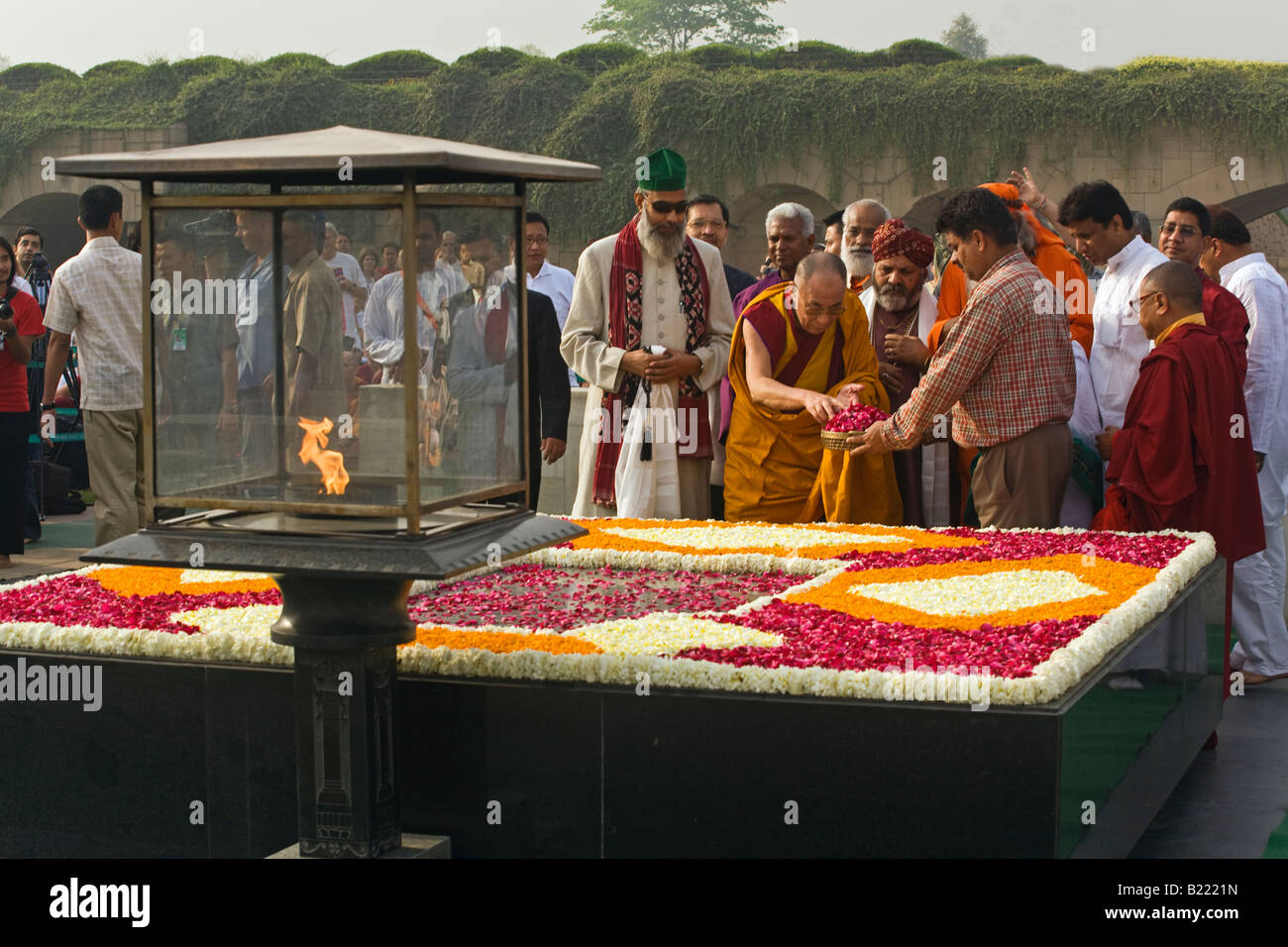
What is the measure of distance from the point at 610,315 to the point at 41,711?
3360 millimetres

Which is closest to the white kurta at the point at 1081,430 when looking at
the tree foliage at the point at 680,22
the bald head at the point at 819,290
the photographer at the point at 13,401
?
Answer: the bald head at the point at 819,290

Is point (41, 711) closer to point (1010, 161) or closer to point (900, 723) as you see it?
point (900, 723)

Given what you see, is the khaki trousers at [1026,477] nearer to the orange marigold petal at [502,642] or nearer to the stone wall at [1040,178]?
the orange marigold petal at [502,642]

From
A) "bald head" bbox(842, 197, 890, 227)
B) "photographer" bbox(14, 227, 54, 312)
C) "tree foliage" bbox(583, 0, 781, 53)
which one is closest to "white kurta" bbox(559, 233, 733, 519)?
"bald head" bbox(842, 197, 890, 227)

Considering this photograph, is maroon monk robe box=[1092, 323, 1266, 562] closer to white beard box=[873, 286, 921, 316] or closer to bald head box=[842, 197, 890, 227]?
white beard box=[873, 286, 921, 316]

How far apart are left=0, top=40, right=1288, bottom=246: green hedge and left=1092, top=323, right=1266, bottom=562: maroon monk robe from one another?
15440 mm

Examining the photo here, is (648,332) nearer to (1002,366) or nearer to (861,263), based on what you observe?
(861,263)

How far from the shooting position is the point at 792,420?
6.23 meters

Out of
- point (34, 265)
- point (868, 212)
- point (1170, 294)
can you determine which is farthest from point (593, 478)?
point (34, 265)

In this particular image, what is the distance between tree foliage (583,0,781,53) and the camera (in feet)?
190

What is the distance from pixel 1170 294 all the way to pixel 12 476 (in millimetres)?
6224

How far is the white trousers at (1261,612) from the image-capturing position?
6176mm
